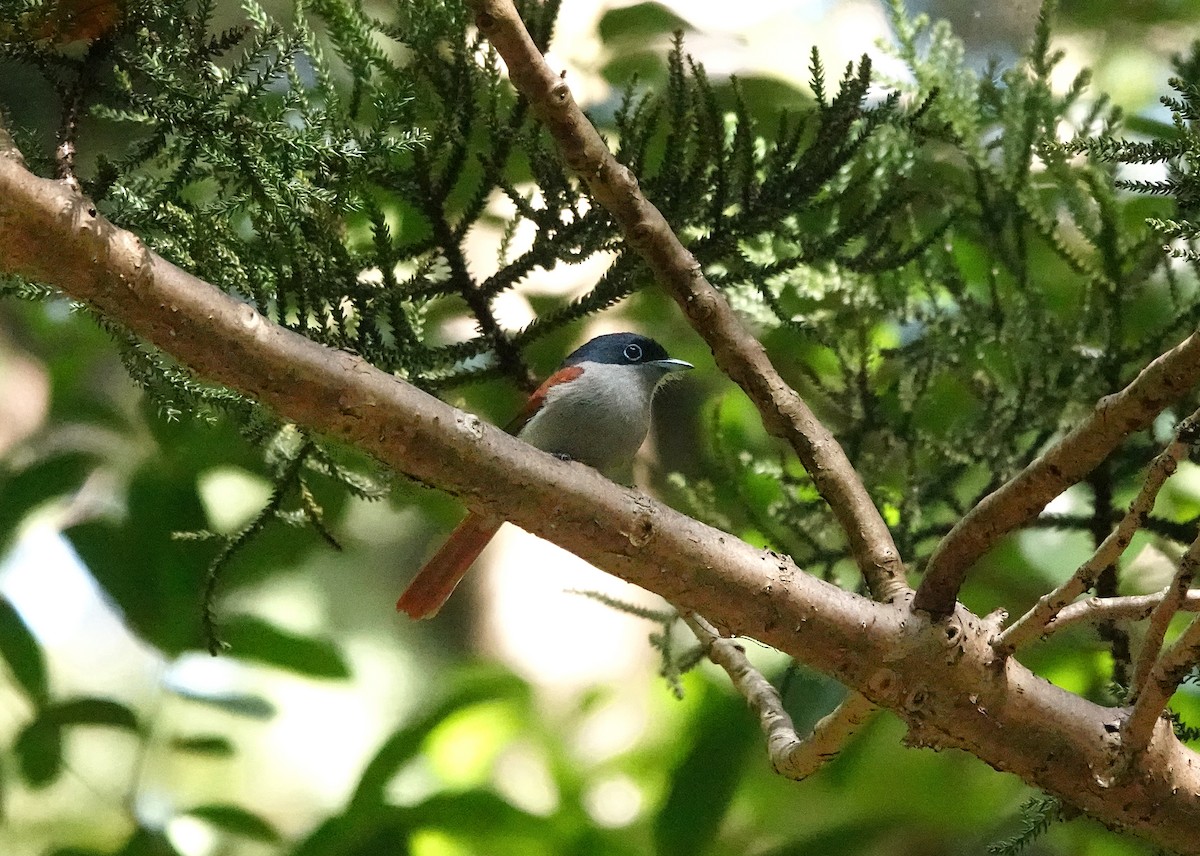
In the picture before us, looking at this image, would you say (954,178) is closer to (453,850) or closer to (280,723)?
(453,850)

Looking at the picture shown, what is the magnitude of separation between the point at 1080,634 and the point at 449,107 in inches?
61.0

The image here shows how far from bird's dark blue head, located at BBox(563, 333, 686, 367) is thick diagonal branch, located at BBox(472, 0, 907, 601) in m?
0.42

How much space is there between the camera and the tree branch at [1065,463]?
92cm

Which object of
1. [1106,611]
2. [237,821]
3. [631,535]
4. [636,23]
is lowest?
[237,821]

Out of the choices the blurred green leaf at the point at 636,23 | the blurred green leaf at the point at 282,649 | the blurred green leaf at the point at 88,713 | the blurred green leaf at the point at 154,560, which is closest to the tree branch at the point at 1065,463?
the blurred green leaf at the point at 636,23

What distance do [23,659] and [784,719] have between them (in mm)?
1812

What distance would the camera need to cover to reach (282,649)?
2.43 m

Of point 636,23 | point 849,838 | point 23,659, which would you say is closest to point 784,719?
point 849,838

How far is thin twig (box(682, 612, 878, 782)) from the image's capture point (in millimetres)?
1215

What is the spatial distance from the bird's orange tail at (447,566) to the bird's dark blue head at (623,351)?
0.40 m

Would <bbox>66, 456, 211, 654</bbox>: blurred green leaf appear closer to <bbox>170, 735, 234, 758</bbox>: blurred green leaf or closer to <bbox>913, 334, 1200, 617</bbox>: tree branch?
<bbox>170, 735, 234, 758</bbox>: blurred green leaf

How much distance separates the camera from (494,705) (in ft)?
7.88

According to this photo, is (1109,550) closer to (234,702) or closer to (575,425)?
(575,425)

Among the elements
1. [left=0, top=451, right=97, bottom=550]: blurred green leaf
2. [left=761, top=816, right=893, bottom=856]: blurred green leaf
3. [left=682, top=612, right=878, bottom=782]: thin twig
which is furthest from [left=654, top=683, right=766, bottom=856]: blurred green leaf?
[left=0, top=451, right=97, bottom=550]: blurred green leaf
